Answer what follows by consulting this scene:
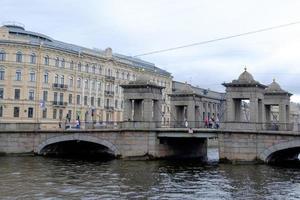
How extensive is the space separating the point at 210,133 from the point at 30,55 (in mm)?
45673

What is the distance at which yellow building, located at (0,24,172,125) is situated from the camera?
7475cm

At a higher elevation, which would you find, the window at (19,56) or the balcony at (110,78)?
the window at (19,56)

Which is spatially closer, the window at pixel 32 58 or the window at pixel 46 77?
the window at pixel 32 58

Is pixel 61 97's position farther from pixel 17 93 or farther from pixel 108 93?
pixel 108 93

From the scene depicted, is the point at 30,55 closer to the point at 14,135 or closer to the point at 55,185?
the point at 14,135

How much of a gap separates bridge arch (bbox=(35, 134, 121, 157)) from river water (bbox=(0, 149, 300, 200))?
3646mm

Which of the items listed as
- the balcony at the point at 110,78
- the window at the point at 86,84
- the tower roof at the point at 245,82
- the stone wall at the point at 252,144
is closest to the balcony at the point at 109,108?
the balcony at the point at 110,78

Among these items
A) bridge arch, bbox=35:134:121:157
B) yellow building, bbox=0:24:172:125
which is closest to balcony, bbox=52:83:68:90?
yellow building, bbox=0:24:172:125

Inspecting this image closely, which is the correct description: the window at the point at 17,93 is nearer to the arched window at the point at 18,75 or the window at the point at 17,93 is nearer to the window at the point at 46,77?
the arched window at the point at 18,75

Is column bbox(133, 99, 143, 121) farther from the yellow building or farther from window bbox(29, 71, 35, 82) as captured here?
window bbox(29, 71, 35, 82)

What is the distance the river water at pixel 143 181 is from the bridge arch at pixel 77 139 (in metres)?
3.65

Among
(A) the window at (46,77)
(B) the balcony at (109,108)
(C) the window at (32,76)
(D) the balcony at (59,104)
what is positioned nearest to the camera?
(C) the window at (32,76)

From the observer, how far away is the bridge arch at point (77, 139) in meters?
41.9

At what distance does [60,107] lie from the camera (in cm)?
8031
